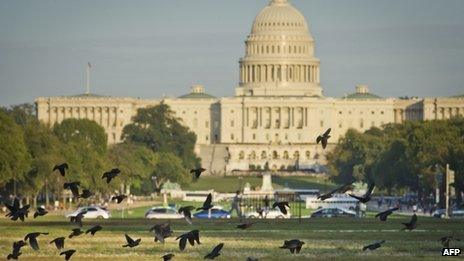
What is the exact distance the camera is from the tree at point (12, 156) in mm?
83250

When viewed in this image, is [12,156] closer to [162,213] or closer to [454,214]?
[162,213]

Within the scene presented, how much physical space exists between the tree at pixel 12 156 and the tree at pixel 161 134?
67506mm

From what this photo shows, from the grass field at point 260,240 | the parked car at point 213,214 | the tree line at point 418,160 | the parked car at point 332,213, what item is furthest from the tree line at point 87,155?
the grass field at point 260,240

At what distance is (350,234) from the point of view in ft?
166

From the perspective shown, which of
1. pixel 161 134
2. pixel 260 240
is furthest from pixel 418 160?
pixel 161 134

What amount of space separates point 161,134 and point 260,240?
417 ft

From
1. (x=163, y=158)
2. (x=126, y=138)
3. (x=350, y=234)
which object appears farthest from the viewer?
(x=126, y=138)

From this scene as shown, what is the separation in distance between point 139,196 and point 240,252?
8740 centimetres

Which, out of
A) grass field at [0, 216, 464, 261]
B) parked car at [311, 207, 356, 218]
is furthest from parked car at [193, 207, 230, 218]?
grass field at [0, 216, 464, 261]

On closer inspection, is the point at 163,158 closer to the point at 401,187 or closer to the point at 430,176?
the point at 401,187

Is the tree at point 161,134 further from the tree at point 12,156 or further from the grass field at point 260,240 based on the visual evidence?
the grass field at point 260,240

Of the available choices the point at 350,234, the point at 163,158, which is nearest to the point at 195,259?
the point at 350,234

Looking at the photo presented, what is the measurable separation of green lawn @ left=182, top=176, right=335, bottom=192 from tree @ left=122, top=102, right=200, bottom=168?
7994 millimetres

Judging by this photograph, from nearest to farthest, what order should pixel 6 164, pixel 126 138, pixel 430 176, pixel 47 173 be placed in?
pixel 6 164 < pixel 47 173 < pixel 430 176 < pixel 126 138
